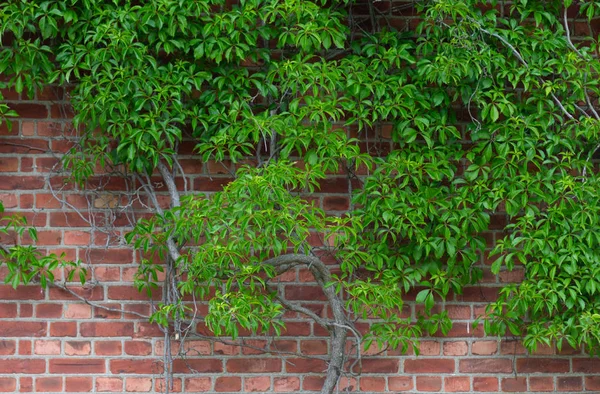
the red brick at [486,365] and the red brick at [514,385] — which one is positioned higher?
the red brick at [486,365]

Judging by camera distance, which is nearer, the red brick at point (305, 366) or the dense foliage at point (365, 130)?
the dense foliage at point (365, 130)

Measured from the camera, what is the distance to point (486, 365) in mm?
3373

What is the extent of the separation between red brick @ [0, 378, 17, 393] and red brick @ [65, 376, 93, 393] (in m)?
0.21

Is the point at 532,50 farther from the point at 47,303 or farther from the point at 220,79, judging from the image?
the point at 47,303

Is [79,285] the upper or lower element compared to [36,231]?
lower

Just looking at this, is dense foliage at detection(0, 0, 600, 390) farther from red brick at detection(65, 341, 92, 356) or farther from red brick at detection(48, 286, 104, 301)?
red brick at detection(65, 341, 92, 356)

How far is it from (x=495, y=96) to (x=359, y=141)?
57cm

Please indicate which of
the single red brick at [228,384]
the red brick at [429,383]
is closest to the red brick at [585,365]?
the red brick at [429,383]

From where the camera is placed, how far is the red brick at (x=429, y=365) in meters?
3.36

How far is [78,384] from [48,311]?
317 millimetres

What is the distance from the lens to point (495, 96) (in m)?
3.21

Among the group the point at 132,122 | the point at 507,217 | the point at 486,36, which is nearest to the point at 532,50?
the point at 486,36

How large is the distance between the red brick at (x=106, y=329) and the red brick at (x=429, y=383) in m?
1.20

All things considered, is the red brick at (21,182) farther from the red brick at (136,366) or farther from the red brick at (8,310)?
the red brick at (136,366)
